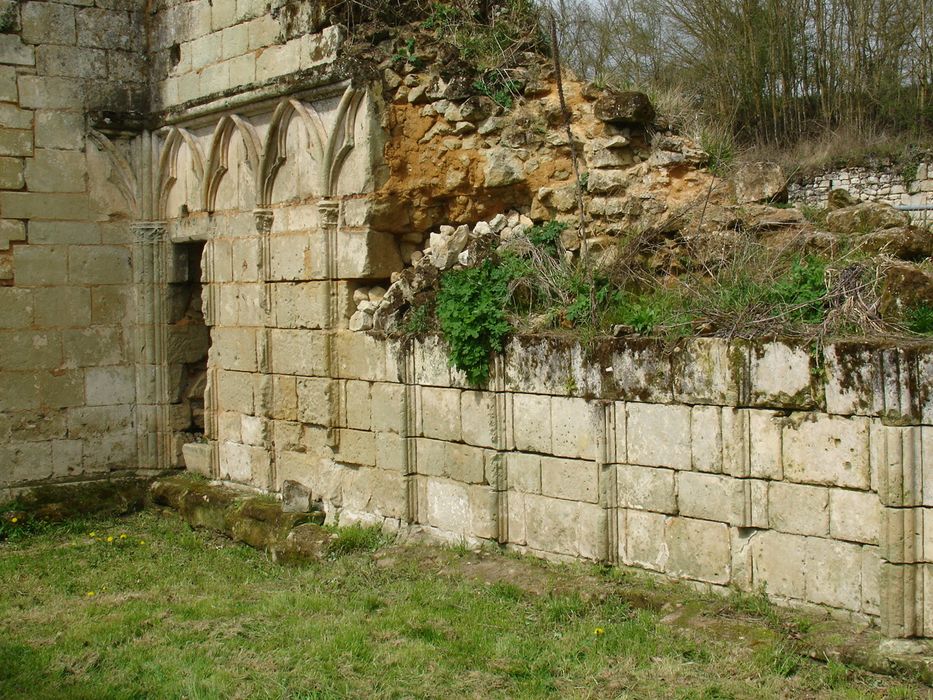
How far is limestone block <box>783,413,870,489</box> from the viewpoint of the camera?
5.05 meters

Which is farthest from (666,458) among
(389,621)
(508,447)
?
(389,621)

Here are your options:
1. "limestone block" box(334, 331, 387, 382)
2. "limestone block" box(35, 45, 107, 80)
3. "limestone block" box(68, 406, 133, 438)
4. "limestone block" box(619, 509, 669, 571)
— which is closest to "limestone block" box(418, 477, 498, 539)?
"limestone block" box(334, 331, 387, 382)

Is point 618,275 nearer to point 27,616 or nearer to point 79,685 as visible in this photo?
point 79,685

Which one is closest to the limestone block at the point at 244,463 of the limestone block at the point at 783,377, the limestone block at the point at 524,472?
the limestone block at the point at 524,472

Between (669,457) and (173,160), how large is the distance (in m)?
6.18

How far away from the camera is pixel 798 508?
5305mm

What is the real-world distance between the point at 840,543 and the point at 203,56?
704 cm

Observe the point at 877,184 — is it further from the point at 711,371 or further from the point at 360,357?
the point at 711,371

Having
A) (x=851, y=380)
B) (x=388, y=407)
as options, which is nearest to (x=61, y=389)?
(x=388, y=407)

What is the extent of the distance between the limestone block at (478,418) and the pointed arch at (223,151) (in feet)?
10.3

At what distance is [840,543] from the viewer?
5141mm

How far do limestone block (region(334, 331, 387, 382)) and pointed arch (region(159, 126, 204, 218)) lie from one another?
2550 mm

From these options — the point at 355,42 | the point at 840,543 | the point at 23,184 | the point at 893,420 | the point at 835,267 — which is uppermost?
the point at 355,42

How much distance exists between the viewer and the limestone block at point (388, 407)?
7461mm
